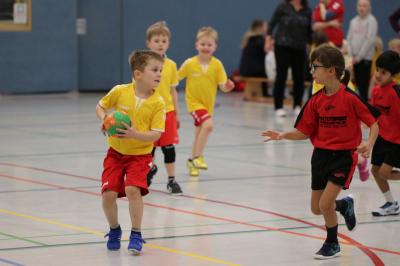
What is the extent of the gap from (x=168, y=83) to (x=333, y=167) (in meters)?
3.61

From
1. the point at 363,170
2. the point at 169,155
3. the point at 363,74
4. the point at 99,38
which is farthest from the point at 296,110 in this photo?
the point at 169,155

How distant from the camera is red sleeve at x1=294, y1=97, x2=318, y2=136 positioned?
26.6 feet

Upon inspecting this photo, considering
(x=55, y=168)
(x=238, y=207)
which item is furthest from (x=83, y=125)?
(x=238, y=207)

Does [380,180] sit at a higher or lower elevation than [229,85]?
lower

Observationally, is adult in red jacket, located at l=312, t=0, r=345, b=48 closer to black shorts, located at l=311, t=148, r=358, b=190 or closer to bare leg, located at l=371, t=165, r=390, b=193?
bare leg, located at l=371, t=165, r=390, b=193

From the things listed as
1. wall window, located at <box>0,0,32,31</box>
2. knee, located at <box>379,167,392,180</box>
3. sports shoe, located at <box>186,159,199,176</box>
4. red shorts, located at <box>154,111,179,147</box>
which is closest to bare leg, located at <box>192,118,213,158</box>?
sports shoe, located at <box>186,159,199,176</box>

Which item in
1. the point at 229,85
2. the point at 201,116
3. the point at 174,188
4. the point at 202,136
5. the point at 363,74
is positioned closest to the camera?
the point at 174,188

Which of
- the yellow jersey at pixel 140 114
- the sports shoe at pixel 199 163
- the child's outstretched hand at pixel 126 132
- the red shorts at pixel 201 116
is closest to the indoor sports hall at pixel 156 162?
the sports shoe at pixel 199 163

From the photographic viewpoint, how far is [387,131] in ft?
31.7

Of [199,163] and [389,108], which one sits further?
[199,163]

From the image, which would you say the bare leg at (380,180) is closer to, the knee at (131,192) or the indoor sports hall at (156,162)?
the indoor sports hall at (156,162)

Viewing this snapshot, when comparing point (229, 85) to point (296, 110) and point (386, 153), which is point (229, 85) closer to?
point (386, 153)

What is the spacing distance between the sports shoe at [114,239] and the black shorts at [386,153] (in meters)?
3.00

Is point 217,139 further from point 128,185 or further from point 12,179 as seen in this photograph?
point 128,185
